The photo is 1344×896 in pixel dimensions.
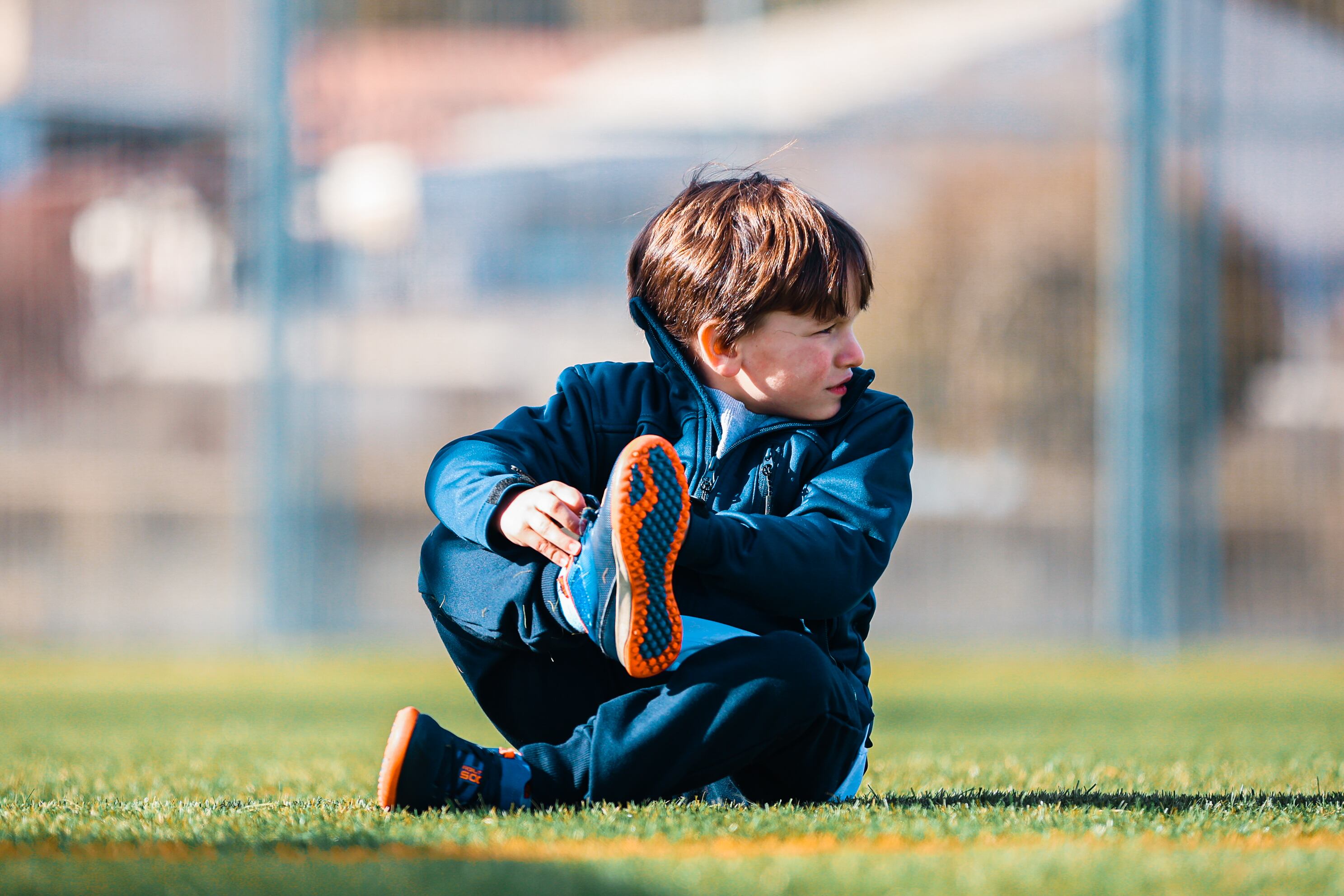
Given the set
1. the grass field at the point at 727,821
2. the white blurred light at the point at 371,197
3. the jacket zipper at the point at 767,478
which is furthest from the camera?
the white blurred light at the point at 371,197

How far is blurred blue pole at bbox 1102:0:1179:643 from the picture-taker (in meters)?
7.23

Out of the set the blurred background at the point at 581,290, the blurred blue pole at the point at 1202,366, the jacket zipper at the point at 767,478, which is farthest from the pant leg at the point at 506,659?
the blurred blue pole at the point at 1202,366

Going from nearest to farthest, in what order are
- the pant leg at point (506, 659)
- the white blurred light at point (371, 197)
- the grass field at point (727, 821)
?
the grass field at point (727, 821) → the pant leg at point (506, 659) → the white blurred light at point (371, 197)

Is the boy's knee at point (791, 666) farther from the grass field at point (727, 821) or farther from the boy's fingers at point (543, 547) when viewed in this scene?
the boy's fingers at point (543, 547)

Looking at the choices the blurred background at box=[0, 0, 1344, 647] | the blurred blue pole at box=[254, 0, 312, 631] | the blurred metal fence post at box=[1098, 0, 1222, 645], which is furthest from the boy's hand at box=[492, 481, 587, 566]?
the blurred metal fence post at box=[1098, 0, 1222, 645]

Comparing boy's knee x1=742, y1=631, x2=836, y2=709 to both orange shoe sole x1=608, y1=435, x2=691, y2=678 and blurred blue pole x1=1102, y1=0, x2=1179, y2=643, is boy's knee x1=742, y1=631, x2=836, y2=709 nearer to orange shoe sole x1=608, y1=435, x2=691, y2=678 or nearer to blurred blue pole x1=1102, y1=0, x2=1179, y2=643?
orange shoe sole x1=608, y1=435, x2=691, y2=678

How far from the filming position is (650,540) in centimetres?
183

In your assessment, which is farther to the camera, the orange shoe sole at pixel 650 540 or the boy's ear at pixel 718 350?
the boy's ear at pixel 718 350

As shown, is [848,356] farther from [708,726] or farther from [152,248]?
[152,248]

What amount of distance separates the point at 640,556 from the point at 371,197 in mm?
5910

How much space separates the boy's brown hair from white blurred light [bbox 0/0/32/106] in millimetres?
6166

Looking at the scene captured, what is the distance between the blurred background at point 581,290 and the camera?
287 inches

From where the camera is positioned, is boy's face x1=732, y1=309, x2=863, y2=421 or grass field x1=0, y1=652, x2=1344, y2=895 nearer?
grass field x1=0, y1=652, x2=1344, y2=895

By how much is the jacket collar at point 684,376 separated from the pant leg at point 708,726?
391 millimetres
